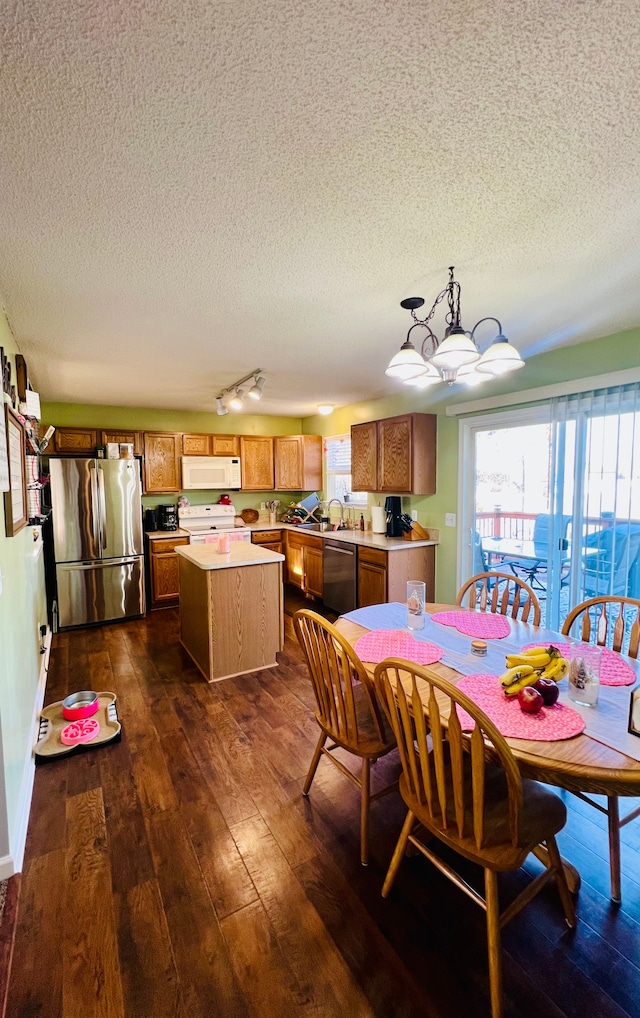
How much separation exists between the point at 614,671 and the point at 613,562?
143 cm

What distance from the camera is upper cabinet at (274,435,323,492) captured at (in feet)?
19.4

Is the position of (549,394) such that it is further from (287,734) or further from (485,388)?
(287,734)

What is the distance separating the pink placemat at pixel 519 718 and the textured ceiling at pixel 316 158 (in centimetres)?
173

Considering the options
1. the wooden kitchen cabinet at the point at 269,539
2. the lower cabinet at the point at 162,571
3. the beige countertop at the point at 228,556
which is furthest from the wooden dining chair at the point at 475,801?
the wooden kitchen cabinet at the point at 269,539

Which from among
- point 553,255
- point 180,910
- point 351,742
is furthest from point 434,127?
→ point 180,910

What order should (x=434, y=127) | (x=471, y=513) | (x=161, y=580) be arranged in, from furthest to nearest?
(x=161, y=580) < (x=471, y=513) < (x=434, y=127)

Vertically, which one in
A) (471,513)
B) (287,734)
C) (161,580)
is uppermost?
(471,513)

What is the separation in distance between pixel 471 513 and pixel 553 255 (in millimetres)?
2380

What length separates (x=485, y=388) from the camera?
3.59m

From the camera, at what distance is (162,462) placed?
5.23 metres

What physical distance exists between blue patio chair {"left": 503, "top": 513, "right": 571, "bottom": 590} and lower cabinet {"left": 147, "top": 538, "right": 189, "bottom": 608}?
12.1 ft

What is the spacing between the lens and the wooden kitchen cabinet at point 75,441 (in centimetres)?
469

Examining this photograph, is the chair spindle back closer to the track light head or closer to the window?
the track light head

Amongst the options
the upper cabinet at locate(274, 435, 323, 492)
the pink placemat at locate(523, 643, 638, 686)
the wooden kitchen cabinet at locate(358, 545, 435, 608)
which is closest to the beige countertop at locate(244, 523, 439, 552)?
the wooden kitchen cabinet at locate(358, 545, 435, 608)
